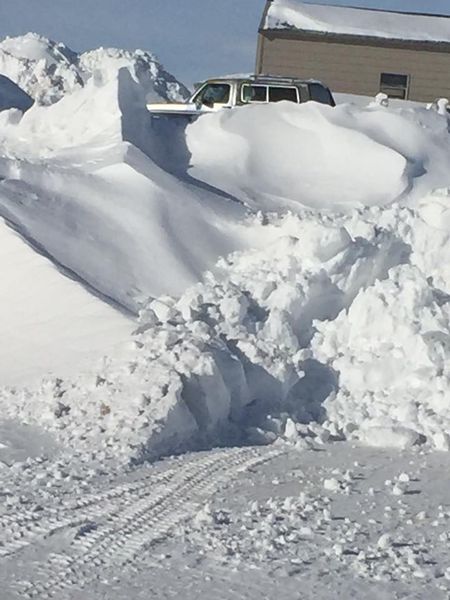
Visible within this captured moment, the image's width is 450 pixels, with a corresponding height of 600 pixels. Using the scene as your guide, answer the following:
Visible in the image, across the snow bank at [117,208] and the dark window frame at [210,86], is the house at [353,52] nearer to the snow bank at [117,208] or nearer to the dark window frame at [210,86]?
the dark window frame at [210,86]

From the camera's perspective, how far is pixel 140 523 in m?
5.20

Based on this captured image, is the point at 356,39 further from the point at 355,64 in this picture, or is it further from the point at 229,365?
the point at 229,365

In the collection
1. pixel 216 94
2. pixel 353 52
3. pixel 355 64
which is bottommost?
pixel 355 64

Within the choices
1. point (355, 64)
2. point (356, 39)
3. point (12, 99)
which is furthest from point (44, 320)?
point (355, 64)

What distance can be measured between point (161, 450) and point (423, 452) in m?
1.54

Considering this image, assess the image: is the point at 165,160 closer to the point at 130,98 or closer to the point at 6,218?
the point at 130,98

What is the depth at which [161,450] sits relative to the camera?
6516 millimetres

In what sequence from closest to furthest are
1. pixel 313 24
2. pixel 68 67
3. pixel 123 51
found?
1. pixel 313 24
2. pixel 68 67
3. pixel 123 51

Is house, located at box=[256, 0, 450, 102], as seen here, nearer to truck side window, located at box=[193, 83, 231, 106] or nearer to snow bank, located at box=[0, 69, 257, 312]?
truck side window, located at box=[193, 83, 231, 106]

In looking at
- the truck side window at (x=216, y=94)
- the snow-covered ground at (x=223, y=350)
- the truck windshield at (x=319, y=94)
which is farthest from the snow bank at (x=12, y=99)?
the snow-covered ground at (x=223, y=350)

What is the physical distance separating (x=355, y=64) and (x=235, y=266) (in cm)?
2139

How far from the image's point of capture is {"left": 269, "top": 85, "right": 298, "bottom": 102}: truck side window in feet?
68.6

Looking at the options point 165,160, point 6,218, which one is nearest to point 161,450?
point 6,218

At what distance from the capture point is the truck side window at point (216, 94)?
2106 centimetres
